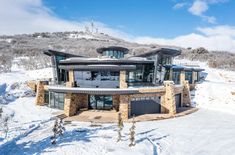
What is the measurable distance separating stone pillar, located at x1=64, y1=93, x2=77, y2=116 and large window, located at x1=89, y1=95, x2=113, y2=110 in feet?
8.21

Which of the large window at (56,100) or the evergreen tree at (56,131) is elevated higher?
the large window at (56,100)

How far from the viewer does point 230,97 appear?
37.2m

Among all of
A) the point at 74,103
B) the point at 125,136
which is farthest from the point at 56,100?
the point at 125,136

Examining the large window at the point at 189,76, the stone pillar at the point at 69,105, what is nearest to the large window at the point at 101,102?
the stone pillar at the point at 69,105

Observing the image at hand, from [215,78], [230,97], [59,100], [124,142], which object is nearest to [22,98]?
[59,100]

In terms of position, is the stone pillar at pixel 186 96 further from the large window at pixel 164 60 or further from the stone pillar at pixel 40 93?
the stone pillar at pixel 40 93

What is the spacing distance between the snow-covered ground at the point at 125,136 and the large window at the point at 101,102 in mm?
4586

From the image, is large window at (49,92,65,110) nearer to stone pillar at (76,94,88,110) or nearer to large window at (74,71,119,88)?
stone pillar at (76,94,88,110)

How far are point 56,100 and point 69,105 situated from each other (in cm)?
466

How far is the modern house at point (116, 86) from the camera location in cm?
2931

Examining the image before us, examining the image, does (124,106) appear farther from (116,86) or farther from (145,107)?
(145,107)

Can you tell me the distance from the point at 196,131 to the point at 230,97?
51.3 ft

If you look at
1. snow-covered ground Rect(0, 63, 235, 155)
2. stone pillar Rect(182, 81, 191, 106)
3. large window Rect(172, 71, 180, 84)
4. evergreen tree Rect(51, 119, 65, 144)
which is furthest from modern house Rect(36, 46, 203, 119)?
evergreen tree Rect(51, 119, 65, 144)

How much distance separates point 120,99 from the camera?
28859 mm
